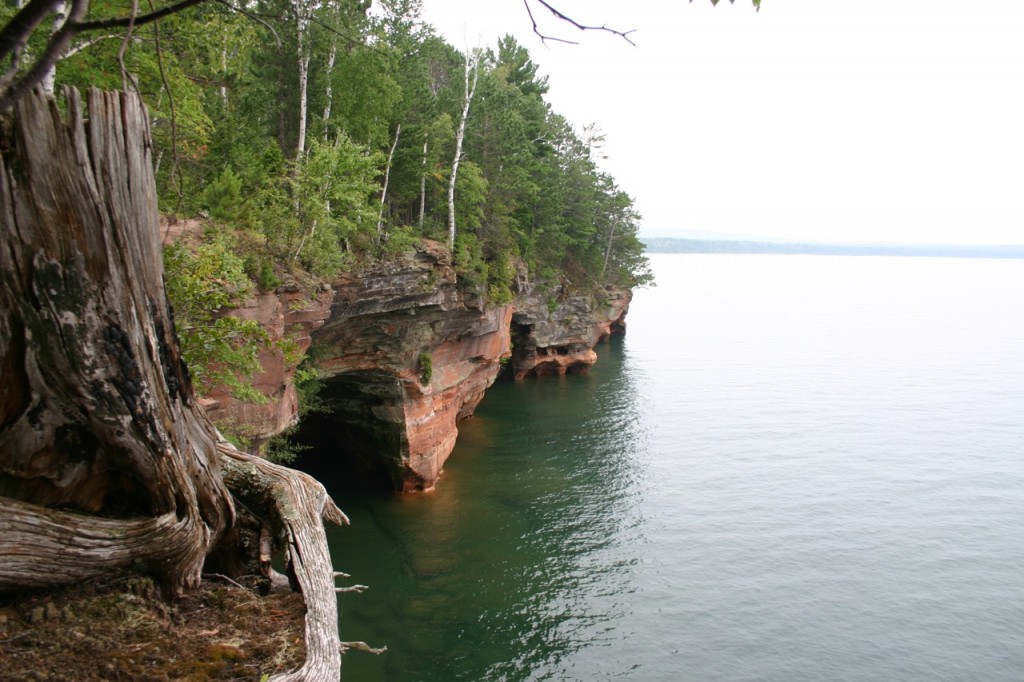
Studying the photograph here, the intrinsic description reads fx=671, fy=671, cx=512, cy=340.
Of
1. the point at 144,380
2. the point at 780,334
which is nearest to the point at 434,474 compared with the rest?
the point at 144,380

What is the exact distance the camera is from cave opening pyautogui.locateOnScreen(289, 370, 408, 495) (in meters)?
24.6

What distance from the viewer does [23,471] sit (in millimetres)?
3596

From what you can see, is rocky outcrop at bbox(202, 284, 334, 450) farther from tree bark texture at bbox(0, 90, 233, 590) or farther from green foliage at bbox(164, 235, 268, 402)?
tree bark texture at bbox(0, 90, 233, 590)

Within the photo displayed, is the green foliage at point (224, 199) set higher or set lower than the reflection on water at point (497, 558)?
higher

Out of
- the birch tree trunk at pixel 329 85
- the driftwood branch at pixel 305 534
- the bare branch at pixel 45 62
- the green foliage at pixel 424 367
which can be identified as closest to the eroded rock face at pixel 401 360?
the green foliage at pixel 424 367

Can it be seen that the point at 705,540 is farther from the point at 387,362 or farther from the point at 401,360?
the point at 387,362

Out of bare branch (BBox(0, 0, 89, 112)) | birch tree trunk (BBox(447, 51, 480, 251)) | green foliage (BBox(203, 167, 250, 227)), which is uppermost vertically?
birch tree trunk (BBox(447, 51, 480, 251))

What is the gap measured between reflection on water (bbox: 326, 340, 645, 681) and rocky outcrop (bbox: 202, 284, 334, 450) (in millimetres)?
5865

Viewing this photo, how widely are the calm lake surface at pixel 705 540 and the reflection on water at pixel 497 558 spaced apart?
7 cm

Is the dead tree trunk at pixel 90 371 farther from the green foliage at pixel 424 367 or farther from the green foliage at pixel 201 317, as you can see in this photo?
the green foliage at pixel 424 367

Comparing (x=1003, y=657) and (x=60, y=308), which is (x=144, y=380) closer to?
(x=60, y=308)

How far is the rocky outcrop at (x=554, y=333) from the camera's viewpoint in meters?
41.9

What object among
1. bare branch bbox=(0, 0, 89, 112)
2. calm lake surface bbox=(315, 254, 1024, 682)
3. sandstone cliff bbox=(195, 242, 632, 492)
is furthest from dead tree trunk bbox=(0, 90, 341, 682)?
calm lake surface bbox=(315, 254, 1024, 682)

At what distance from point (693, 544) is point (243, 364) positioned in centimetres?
1807
